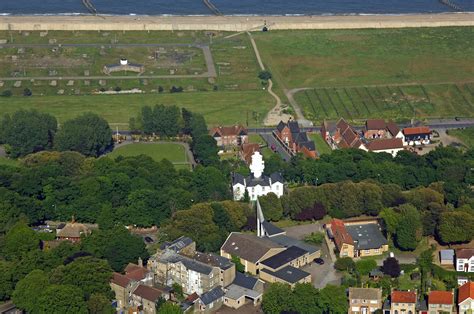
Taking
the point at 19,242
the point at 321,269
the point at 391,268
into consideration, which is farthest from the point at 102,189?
the point at 391,268

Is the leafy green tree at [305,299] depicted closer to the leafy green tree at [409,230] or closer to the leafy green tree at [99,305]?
the leafy green tree at [99,305]

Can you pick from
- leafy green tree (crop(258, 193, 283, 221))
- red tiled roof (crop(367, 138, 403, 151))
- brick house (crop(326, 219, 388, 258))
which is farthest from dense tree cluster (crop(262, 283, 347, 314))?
red tiled roof (crop(367, 138, 403, 151))

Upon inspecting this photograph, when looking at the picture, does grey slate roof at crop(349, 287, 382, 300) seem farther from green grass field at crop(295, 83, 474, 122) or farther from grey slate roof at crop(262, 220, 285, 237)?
green grass field at crop(295, 83, 474, 122)

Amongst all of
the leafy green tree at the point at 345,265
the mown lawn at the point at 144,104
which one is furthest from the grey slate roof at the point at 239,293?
the mown lawn at the point at 144,104

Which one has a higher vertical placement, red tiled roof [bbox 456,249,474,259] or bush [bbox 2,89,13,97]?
bush [bbox 2,89,13,97]

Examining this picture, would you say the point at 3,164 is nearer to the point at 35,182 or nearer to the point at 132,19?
the point at 35,182

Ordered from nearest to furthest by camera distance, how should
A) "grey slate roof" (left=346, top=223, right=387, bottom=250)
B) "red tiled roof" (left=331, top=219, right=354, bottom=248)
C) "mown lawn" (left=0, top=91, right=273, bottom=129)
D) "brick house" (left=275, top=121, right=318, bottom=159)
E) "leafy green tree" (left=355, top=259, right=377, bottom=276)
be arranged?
"leafy green tree" (left=355, top=259, right=377, bottom=276)
"red tiled roof" (left=331, top=219, right=354, bottom=248)
"grey slate roof" (left=346, top=223, right=387, bottom=250)
"brick house" (left=275, top=121, right=318, bottom=159)
"mown lawn" (left=0, top=91, right=273, bottom=129)
